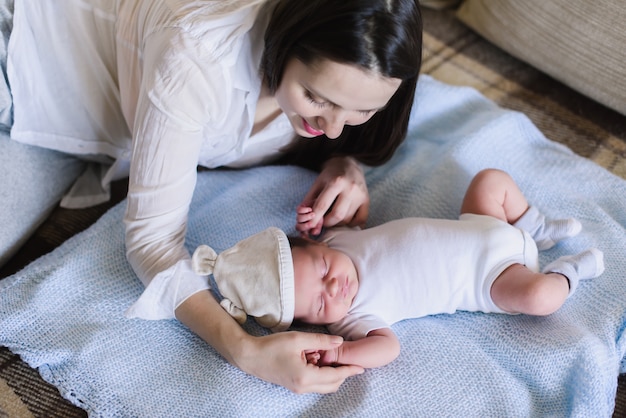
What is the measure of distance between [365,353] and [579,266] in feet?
1.44

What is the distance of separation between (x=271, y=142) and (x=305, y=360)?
504mm

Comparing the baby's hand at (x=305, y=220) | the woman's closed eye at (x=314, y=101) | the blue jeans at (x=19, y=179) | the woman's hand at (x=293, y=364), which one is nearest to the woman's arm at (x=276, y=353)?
the woman's hand at (x=293, y=364)

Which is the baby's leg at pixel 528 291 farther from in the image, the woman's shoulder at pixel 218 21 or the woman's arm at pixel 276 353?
the woman's shoulder at pixel 218 21

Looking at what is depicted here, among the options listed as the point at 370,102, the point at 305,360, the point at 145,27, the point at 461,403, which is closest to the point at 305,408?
the point at 305,360

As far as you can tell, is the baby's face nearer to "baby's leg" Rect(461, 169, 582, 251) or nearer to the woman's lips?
the woman's lips

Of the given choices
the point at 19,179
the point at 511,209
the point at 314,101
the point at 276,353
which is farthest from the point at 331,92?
the point at 19,179

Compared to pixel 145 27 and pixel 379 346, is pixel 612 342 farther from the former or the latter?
pixel 145 27

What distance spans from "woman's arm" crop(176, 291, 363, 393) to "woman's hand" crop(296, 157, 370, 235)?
0.27 metres

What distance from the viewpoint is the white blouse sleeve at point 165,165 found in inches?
38.4

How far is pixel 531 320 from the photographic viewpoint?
1.15 m

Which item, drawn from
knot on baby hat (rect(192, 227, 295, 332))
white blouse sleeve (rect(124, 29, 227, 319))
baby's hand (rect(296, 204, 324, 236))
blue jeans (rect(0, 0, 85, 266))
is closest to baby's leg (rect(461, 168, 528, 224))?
baby's hand (rect(296, 204, 324, 236))

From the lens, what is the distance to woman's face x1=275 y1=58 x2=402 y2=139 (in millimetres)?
907

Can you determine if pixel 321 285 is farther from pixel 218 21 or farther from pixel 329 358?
pixel 218 21

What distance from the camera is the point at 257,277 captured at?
1056mm
